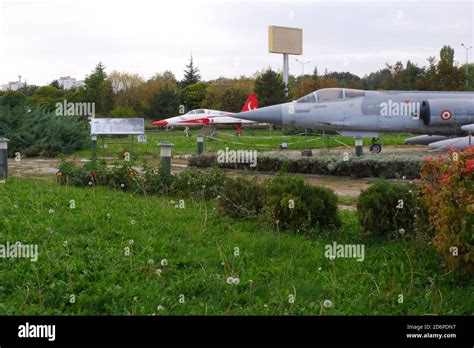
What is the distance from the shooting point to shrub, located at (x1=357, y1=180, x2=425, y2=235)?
555cm

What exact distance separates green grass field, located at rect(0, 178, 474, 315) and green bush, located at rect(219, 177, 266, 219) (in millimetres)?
202

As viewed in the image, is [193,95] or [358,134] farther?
[193,95]

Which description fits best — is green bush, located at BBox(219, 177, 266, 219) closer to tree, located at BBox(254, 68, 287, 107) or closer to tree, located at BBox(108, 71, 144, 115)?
tree, located at BBox(108, 71, 144, 115)

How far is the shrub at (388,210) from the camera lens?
5.55m

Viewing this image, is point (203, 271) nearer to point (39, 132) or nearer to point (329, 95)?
point (329, 95)

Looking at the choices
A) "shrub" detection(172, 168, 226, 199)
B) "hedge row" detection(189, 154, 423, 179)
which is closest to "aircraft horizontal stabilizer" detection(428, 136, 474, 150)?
"hedge row" detection(189, 154, 423, 179)

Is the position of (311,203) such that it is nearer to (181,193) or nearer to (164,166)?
(181,193)

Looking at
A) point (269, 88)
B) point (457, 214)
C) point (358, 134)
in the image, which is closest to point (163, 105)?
point (269, 88)

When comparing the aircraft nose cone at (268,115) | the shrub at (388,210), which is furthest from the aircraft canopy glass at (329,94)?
the shrub at (388,210)

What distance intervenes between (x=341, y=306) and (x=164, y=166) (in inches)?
204

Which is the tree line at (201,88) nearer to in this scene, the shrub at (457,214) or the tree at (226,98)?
the tree at (226,98)

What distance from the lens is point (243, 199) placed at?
254 inches

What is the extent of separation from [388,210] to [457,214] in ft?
4.36
